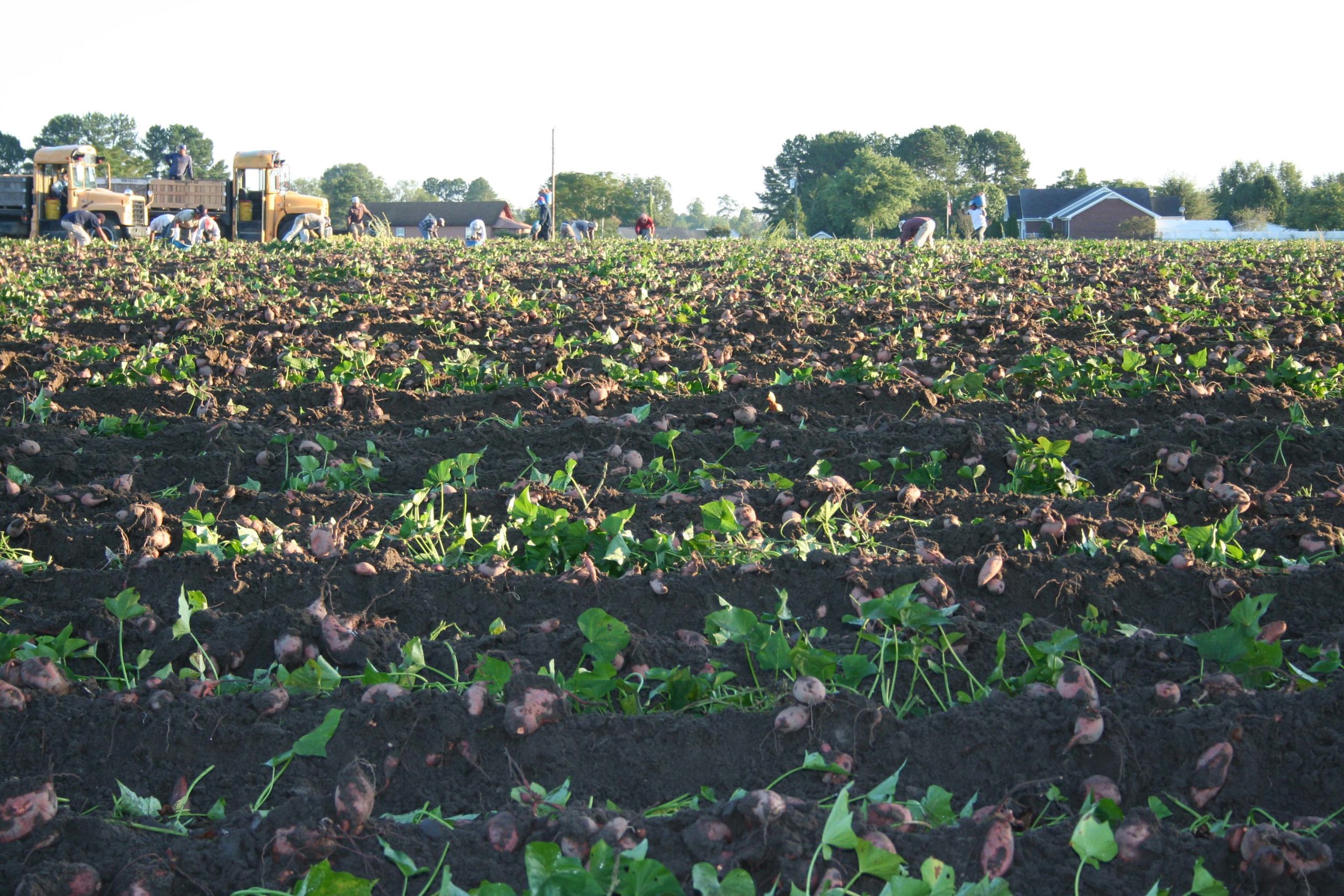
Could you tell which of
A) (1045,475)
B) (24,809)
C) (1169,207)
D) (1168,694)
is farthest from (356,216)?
(1169,207)

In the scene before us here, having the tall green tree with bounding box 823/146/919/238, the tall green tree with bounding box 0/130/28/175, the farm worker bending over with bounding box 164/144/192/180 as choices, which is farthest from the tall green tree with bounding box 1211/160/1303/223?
the tall green tree with bounding box 0/130/28/175

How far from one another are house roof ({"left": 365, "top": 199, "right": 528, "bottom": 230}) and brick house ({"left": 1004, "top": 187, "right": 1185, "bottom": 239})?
34287 millimetres

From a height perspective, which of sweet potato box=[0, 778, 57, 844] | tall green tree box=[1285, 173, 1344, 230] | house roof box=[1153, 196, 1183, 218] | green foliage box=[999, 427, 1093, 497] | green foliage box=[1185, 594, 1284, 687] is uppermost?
house roof box=[1153, 196, 1183, 218]

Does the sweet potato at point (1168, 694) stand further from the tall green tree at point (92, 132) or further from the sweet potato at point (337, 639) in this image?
the tall green tree at point (92, 132)

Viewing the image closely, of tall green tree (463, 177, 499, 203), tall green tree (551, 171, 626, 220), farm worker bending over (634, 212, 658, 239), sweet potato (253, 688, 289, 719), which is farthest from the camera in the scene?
tall green tree (463, 177, 499, 203)

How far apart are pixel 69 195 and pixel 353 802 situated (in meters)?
25.7

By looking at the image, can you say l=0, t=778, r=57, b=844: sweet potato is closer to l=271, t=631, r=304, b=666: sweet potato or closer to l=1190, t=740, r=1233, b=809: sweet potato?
l=271, t=631, r=304, b=666: sweet potato

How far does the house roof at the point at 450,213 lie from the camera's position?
7712cm

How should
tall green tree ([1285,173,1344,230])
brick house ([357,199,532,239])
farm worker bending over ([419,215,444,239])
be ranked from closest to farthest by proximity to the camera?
1. farm worker bending over ([419,215,444,239])
2. tall green tree ([1285,173,1344,230])
3. brick house ([357,199,532,239])

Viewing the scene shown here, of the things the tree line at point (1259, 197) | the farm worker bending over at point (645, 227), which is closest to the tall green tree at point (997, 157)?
the tree line at point (1259, 197)

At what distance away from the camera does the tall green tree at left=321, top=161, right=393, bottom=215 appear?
13262 centimetres

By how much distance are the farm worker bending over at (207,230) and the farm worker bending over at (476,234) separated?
5.23 m

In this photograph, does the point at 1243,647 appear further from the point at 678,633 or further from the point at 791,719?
the point at 678,633

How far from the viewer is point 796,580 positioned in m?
3.26
